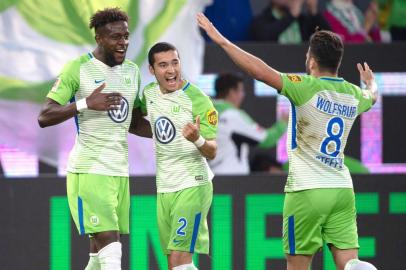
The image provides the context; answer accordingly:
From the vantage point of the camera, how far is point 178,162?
879cm

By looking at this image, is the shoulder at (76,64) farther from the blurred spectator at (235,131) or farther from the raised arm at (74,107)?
the blurred spectator at (235,131)

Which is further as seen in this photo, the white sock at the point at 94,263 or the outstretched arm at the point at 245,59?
the white sock at the point at 94,263

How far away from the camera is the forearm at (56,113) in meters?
8.51

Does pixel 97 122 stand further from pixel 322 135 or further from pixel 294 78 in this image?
pixel 322 135

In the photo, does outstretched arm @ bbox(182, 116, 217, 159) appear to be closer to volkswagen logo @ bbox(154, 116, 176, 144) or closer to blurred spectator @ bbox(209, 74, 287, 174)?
volkswagen logo @ bbox(154, 116, 176, 144)

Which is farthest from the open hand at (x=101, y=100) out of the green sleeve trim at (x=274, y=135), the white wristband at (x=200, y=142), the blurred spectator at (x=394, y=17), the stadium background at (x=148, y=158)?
the blurred spectator at (x=394, y=17)

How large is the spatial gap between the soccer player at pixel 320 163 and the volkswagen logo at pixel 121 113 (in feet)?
3.78

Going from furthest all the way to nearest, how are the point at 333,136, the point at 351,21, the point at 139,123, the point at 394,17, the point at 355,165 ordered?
the point at 394,17
the point at 351,21
the point at 355,165
the point at 139,123
the point at 333,136

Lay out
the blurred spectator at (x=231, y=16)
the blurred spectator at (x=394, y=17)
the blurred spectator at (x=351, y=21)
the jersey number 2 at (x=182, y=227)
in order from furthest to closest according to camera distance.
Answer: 1. the blurred spectator at (x=394, y=17)
2. the blurred spectator at (x=351, y=21)
3. the blurred spectator at (x=231, y=16)
4. the jersey number 2 at (x=182, y=227)

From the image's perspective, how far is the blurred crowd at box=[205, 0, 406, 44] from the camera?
37.1 feet

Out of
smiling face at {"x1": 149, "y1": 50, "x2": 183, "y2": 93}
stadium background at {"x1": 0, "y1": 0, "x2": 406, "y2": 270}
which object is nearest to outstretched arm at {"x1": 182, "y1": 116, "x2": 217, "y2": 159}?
smiling face at {"x1": 149, "y1": 50, "x2": 183, "y2": 93}

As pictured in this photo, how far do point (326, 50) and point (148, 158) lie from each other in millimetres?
2986

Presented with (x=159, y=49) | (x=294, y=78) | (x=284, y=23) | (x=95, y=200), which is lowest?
(x=95, y=200)

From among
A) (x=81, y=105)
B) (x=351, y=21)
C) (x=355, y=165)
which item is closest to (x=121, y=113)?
(x=81, y=105)
